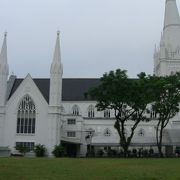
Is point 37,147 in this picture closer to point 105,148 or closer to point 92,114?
point 105,148

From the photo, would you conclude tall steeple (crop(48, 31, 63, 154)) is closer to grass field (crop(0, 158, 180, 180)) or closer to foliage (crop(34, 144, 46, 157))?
foliage (crop(34, 144, 46, 157))

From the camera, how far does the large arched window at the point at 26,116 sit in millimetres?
74944

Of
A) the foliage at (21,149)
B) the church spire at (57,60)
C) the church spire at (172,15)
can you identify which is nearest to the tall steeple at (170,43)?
the church spire at (172,15)

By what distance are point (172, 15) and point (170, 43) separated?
6.55 m

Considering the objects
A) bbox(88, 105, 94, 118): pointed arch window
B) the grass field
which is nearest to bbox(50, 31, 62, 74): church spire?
bbox(88, 105, 94, 118): pointed arch window

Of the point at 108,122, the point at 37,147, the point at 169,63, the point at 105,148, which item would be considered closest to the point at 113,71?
the point at 37,147

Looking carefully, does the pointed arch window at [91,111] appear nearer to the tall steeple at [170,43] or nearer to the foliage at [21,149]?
the tall steeple at [170,43]

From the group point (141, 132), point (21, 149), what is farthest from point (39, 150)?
point (141, 132)

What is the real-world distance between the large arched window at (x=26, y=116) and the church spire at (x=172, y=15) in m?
40.3

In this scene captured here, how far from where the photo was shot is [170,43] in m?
97.1

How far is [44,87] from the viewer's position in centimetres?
8962

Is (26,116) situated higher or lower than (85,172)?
higher

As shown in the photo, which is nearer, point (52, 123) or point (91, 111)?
point (52, 123)

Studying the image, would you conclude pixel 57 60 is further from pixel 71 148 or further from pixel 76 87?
pixel 76 87
